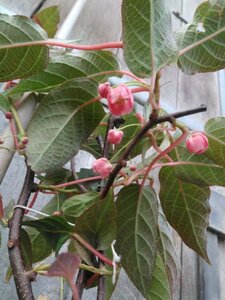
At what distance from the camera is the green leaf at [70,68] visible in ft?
1.62

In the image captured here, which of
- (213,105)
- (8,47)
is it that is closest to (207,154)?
(8,47)

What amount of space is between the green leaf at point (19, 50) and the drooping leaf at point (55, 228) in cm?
15

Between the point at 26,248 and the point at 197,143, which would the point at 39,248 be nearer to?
the point at 26,248

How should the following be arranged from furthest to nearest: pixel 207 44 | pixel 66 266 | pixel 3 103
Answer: pixel 3 103 < pixel 207 44 < pixel 66 266

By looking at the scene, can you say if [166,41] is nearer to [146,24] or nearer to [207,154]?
[146,24]

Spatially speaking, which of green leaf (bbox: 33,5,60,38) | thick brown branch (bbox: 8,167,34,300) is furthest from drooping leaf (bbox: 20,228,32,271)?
green leaf (bbox: 33,5,60,38)

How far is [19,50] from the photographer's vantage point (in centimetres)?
43

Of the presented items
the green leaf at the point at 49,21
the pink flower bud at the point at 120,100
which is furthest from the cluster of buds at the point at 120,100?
the green leaf at the point at 49,21

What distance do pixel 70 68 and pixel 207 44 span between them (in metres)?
0.16

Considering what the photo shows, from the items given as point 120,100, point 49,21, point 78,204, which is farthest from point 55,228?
point 49,21

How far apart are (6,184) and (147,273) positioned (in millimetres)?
373

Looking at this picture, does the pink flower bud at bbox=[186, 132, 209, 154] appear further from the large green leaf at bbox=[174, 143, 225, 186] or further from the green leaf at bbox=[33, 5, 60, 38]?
the green leaf at bbox=[33, 5, 60, 38]

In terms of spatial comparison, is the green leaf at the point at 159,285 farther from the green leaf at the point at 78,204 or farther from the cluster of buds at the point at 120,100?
the cluster of buds at the point at 120,100

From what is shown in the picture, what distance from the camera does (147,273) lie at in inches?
17.5
